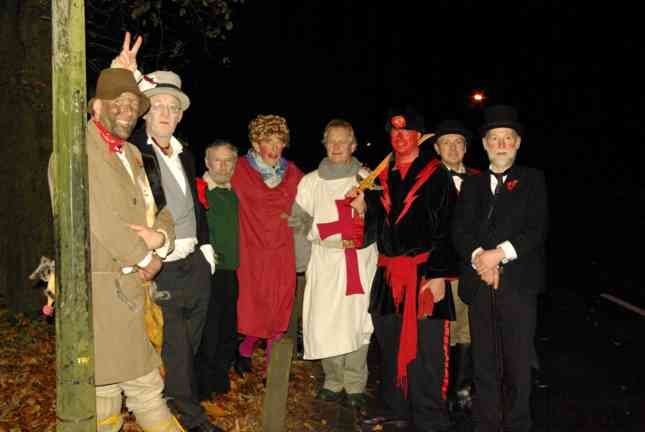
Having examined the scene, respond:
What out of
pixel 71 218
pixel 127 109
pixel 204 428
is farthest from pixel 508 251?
pixel 71 218

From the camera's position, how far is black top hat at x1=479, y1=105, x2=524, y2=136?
4789 millimetres

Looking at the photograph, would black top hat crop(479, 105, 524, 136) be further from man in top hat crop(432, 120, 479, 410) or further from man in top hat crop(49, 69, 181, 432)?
man in top hat crop(49, 69, 181, 432)

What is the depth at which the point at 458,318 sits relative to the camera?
6012mm

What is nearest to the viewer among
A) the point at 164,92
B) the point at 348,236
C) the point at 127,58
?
the point at 127,58

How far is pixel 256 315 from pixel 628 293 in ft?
25.1

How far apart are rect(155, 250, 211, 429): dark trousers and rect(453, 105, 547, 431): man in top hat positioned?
2077mm

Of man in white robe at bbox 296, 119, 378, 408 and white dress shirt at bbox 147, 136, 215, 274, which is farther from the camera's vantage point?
man in white robe at bbox 296, 119, 378, 408

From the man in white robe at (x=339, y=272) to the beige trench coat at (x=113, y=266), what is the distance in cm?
247

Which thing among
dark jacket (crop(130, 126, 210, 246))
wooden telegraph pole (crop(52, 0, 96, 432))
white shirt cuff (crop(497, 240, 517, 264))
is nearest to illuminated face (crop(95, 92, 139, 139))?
dark jacket (crop(130, 126, 210, 246))

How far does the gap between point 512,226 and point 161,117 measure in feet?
9.01

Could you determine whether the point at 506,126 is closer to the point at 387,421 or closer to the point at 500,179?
the point at 500,179

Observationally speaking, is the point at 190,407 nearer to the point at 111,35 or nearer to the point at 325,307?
the point at 325,307

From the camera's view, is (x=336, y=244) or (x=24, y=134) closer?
(x=336, y=244)

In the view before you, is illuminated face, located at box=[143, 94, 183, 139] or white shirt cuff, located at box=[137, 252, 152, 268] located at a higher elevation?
illuminated face, located at box=[143, 94, 183, 139]
